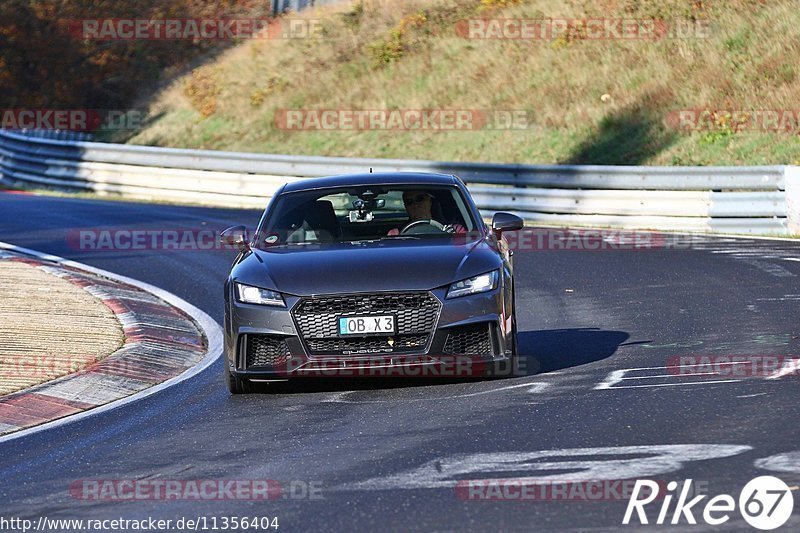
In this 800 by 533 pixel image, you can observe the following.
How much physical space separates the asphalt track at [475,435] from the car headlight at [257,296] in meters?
0.67

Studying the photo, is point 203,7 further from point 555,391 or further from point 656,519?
point 656,519

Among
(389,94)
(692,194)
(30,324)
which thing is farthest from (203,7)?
(30,324)

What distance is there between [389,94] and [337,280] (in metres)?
25.9

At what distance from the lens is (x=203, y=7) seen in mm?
48156

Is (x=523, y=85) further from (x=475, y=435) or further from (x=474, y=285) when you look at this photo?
(x=475, y=435)

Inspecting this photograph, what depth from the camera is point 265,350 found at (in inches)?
377

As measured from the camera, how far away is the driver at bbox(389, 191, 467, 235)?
10.8 metres

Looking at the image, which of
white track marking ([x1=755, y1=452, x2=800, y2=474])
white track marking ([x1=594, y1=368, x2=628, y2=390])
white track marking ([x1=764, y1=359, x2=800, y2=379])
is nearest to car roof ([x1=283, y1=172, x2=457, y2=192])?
white track marking ([x1=594, y1=368, x2=628, y2=390])

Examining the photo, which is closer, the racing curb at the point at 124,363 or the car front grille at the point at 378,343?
the car front grille at the point at 378,343

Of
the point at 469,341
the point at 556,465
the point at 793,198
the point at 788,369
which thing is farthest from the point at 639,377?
the point at 793,198

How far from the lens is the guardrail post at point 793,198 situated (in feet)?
62.4

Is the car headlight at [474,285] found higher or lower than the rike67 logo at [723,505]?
higher

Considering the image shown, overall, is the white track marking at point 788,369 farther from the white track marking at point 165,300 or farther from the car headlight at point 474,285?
the white track marking at point 165,300

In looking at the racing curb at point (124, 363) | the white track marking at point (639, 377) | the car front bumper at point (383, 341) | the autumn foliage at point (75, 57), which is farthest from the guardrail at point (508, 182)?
the car front bumper at point (383, 341)
